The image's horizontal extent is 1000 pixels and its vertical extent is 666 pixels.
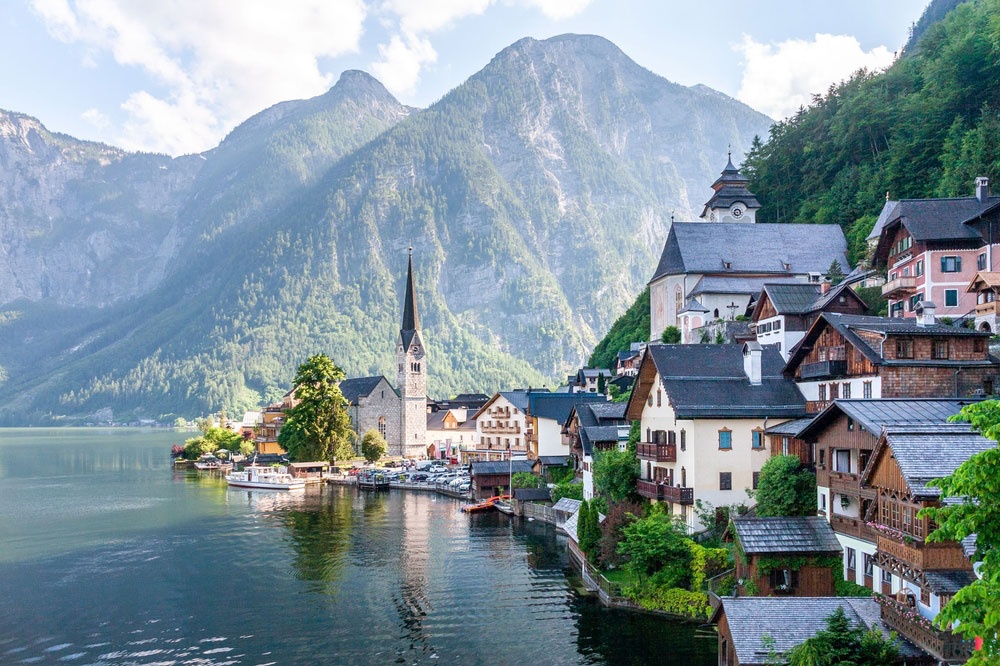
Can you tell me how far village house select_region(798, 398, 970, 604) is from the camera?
35.1 m

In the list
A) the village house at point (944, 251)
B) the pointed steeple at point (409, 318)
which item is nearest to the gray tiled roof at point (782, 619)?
the village house at point (944, 251)

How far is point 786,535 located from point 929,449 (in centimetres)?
962

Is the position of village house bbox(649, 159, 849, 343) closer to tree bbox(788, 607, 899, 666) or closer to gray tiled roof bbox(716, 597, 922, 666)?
gray tiled roof bbox(716, 597, 922, 666)

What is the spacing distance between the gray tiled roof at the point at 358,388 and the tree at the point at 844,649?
401 ft

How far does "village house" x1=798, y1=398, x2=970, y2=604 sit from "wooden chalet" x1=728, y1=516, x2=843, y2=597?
0.62m

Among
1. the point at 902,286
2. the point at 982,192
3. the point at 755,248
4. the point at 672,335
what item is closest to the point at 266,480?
the point at 672,335

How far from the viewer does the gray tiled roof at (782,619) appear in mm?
29922

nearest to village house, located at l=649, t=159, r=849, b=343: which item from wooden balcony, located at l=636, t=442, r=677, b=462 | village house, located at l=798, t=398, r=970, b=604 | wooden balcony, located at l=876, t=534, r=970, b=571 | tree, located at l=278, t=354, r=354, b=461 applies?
wooden balcony, located at l=636, t=442, r=677, b=462

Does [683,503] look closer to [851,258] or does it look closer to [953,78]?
[851,258]

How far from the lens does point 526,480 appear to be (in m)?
86.9

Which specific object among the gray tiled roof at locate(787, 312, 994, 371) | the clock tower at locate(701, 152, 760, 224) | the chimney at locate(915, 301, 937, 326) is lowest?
the gray tiled roof at locate(787, 312, 994, 371)

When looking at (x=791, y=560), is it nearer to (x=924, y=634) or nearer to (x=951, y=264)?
(x=924, y=634)

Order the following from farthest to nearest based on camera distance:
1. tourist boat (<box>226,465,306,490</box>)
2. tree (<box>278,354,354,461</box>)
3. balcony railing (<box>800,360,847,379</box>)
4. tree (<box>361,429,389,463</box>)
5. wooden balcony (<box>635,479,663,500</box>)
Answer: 1. tree (<box>361,429,389,463</box>)
2. tree (<box>278,354,354,461</box>)
3. tourist boat (<box>226,465,306,490</box>)
4. wooden balcony (<box>635,479,663,500</box>)
5. balcony railing (<box>800,360,847,379</box>)

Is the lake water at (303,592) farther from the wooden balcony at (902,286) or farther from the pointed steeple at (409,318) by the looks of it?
Result: the pointed steeple at (409,318)
